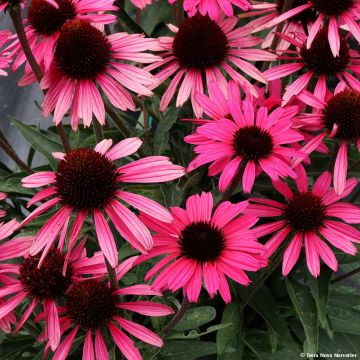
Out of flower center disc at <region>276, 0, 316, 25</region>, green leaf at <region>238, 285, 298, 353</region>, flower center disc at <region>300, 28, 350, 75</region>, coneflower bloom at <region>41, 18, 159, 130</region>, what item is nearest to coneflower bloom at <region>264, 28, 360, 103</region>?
flower center disc at <region>300, 28, 350, 75</region>

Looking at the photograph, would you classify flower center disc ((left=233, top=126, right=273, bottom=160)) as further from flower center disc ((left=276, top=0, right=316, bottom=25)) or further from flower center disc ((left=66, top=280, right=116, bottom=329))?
flower center disc ((left=276, top=0, right=316, bottom=25))

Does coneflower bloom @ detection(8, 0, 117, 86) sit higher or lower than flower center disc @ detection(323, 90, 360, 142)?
higher

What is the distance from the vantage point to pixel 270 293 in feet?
3.14

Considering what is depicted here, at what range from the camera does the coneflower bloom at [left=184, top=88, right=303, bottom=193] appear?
0.70 metres

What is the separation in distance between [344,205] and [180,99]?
0.30 meters

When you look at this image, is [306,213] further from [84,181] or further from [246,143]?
[84,181]

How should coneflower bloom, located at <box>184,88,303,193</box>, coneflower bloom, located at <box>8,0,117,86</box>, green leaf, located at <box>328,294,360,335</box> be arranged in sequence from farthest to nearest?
green leaf, located at <box>328,294,360,335</box> < coneflower bloom, located at <box>8,0,117,86</box> < coneflower bloom, located at <box>184,88,303,193</box>

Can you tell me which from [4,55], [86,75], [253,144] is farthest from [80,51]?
[253,144]

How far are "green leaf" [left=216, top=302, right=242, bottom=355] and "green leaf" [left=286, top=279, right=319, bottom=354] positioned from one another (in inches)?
3.9

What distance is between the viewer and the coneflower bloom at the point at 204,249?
617 mm

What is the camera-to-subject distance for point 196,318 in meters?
0.75

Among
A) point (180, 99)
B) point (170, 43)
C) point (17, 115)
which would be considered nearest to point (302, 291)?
point (180, 99)

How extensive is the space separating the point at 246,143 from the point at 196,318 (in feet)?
0.79

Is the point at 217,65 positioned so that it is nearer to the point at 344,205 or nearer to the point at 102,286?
the point at 344,205
